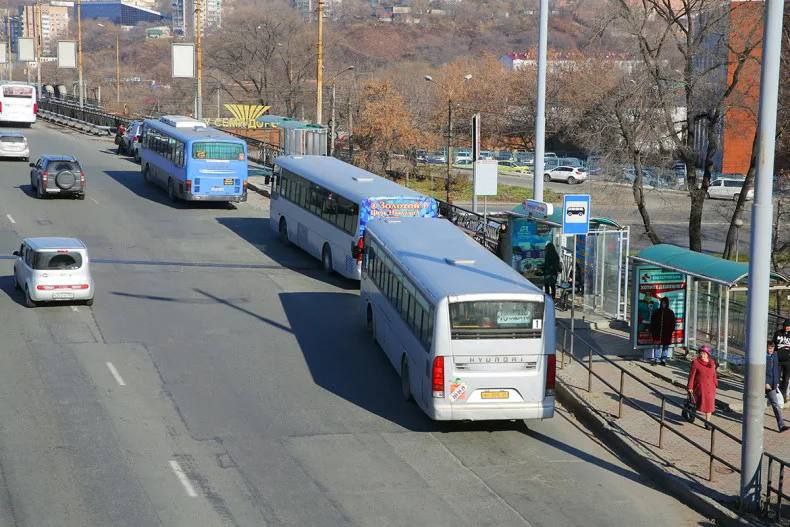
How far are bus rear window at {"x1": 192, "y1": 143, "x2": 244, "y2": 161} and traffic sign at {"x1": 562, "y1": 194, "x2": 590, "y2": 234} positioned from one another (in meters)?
20.4

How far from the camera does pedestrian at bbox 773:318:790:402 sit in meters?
17.8

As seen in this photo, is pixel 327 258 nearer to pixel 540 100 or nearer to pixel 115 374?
pixel 540 100

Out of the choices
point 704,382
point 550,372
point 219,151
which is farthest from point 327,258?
point 704,382

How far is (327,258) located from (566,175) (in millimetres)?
48965

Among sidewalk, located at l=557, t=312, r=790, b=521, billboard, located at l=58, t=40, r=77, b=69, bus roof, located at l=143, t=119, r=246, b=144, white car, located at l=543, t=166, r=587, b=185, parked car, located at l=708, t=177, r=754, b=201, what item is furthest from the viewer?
billboard, located at l=58, t=40, r=77, b=69

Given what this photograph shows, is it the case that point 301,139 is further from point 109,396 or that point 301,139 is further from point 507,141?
point 507,141

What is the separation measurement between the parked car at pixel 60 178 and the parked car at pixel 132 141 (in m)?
13.0

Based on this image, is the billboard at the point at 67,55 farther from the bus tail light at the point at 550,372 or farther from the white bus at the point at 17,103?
the bus tail light at the point at 550,372

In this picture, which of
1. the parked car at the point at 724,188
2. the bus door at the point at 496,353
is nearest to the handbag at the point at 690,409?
the bus door at the point at 496,353

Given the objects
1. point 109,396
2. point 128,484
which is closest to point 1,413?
point 109,396

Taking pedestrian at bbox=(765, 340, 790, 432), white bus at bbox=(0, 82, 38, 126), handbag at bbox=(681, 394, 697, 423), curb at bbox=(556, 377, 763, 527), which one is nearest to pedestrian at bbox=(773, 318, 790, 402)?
pedestrian at bbox=(765, 340, 790, 432)

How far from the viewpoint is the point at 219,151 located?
38875 millimetres

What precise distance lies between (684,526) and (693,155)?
77.7 feet

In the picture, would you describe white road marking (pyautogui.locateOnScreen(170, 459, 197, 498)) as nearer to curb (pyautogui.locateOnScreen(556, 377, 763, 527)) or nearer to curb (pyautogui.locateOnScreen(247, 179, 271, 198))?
curb (pyautogui.locateOnScreen(556, 377, 763, 527))
